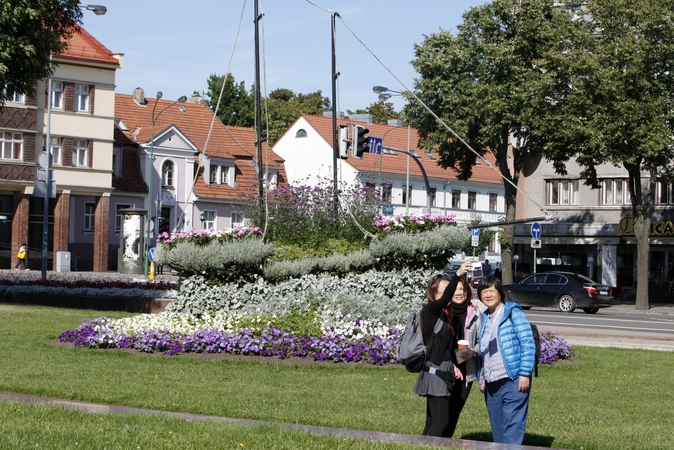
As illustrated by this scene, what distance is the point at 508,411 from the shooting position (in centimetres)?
741

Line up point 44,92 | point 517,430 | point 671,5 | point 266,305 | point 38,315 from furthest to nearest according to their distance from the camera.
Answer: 1. point 44,92
2. point 671,5
3. point 38,315
4. point 266,305
5. point 517,430

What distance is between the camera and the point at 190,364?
1366 centimetres

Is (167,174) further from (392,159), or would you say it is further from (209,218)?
(392,159)

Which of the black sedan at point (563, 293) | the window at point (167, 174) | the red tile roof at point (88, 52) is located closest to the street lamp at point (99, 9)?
the black sedan at point (563, 293)

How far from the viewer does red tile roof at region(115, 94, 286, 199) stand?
64000 mm

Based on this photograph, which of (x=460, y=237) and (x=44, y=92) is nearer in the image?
(x=460, y=237)

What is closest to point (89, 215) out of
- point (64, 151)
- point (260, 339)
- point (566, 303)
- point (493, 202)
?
→ point (64, 151)

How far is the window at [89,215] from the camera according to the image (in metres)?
58.2

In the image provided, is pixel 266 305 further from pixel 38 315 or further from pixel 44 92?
pixel 44 92

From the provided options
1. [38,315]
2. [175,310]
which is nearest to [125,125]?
[38,315]

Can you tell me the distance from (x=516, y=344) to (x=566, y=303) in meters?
28.5

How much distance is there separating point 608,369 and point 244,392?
626 centimetres

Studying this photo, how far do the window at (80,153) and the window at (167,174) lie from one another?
806 centimetres

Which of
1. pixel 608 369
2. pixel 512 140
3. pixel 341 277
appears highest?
pixel 512 140
